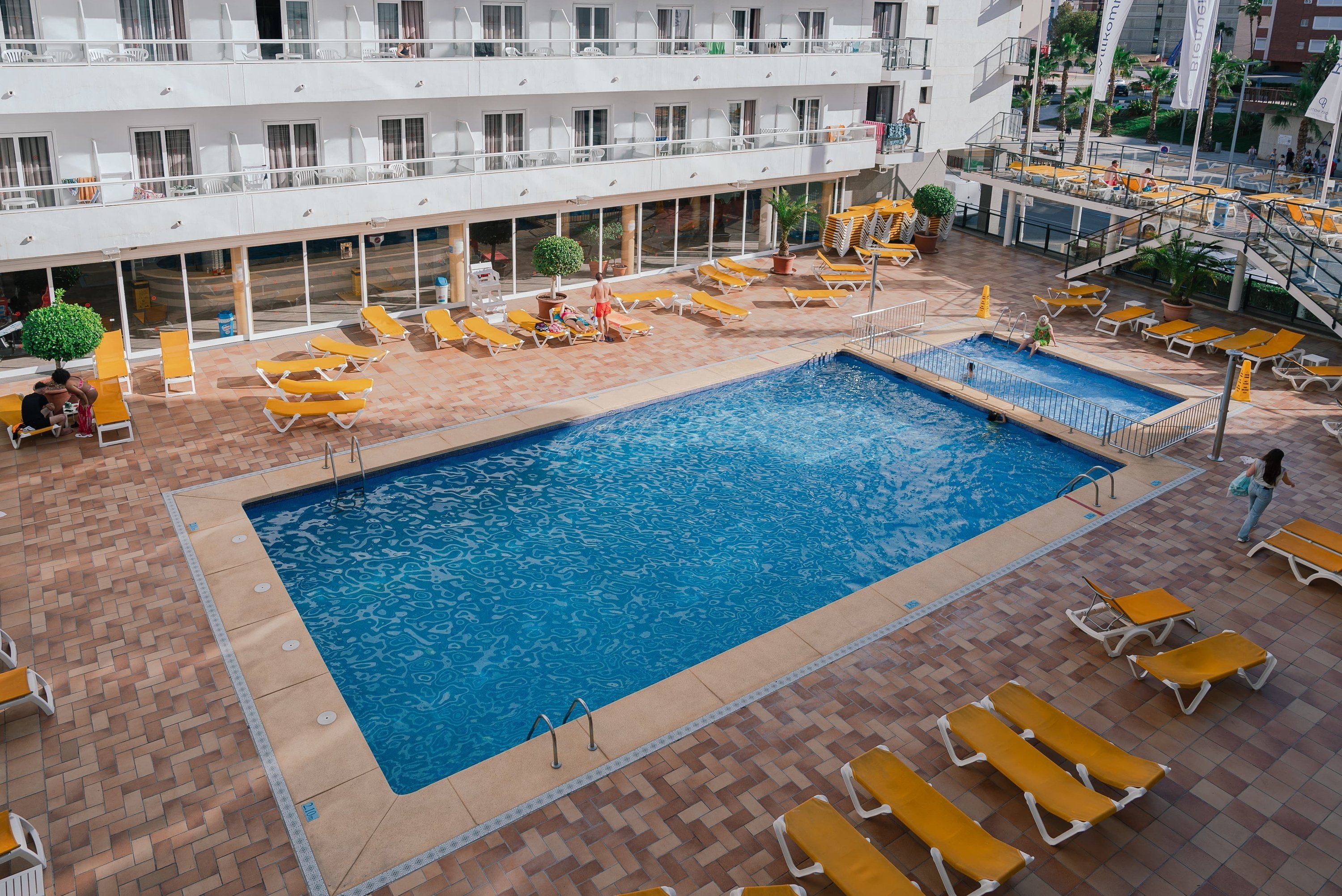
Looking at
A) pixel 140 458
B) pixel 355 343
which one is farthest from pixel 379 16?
pixel 140 458

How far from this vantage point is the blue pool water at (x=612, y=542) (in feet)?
40.0

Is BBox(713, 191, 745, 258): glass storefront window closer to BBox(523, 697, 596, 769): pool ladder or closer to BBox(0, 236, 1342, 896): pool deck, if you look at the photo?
BBox(0, 236, 1342, 896): pool deck

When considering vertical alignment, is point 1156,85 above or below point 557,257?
above

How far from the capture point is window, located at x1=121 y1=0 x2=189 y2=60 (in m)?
19.3

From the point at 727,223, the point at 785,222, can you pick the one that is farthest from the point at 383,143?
the point at 785,222

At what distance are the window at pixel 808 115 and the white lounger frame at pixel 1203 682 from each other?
2050cm

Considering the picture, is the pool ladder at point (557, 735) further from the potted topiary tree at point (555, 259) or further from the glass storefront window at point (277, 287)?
the glass storefront window at point (277, 287)

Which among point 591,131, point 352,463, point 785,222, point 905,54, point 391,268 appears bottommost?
point 352,463

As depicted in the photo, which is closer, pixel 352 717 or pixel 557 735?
pixel 557 735

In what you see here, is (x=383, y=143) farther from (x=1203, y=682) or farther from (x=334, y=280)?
(x=1203, y=682)

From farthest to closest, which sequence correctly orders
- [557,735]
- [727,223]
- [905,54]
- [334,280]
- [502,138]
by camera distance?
[905,54] < [727,223] < [502,138] < [334,280] < [557,735]

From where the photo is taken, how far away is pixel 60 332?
57.9ft

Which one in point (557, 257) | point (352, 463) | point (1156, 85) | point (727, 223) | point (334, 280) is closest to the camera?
point (352, 463)

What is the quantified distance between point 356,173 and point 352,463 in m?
7.66
